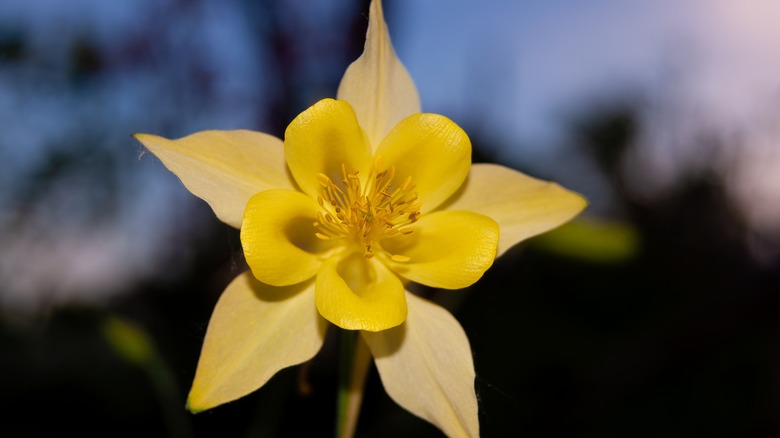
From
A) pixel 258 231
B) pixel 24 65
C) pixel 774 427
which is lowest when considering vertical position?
pixel 774 427

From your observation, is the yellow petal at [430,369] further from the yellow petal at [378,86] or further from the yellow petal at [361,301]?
the yellow petal at [378,86]

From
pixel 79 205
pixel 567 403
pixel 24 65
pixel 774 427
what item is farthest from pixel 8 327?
pixel 774 427

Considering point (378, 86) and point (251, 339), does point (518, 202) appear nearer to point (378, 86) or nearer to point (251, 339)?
point (378, 86)

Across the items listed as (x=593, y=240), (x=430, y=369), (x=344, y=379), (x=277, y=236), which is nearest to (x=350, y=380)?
(x=344, y=379)

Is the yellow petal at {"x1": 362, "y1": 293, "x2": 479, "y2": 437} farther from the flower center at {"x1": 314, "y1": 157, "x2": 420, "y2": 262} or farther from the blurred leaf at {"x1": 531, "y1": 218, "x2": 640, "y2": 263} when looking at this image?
the blurred leaf at {"x1": 531, "y1": 218, "x2": 640, "y2": 263}

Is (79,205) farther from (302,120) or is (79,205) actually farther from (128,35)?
(302,120)

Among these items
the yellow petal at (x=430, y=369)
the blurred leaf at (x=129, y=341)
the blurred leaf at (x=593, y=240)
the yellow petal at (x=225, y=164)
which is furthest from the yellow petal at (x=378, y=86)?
the blurred leaf at (x=129, y=341)
